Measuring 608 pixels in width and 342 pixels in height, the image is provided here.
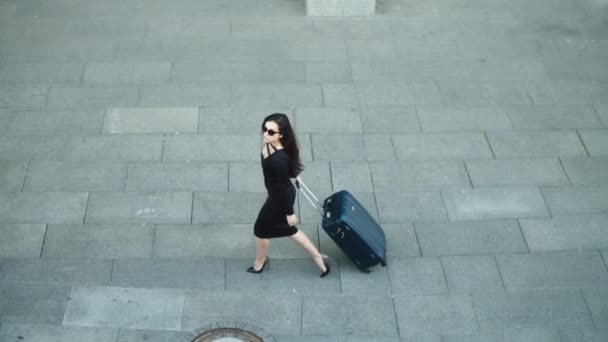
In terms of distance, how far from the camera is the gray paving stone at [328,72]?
30.8 feet

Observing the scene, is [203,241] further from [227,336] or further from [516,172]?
[516,172]

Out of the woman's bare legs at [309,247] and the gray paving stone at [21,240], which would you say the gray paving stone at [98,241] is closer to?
the gray paving stone at [21,240]

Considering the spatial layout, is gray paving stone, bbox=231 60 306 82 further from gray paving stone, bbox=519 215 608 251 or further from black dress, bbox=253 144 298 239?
gray paving stone, bbox=519 215 608 251

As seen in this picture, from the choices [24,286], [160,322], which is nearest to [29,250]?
[24,286]

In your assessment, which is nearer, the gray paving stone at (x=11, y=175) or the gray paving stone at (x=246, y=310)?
the gray paving stone at (x=246, y=310)

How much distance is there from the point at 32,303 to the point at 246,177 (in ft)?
8.53

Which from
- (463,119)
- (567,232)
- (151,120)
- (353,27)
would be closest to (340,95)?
(463,119)

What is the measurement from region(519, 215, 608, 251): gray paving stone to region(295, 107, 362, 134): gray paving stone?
2374mm

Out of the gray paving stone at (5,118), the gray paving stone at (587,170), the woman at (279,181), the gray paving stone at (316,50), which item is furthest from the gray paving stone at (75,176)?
the gray paving stone at (587,170)

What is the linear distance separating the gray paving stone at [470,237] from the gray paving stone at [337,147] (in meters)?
1.30

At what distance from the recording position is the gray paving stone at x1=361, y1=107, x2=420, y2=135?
8.55 metres

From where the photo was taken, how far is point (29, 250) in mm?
6828

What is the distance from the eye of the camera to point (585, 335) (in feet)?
20.5

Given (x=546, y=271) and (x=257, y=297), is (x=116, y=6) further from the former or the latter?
(x=546, y=271)
